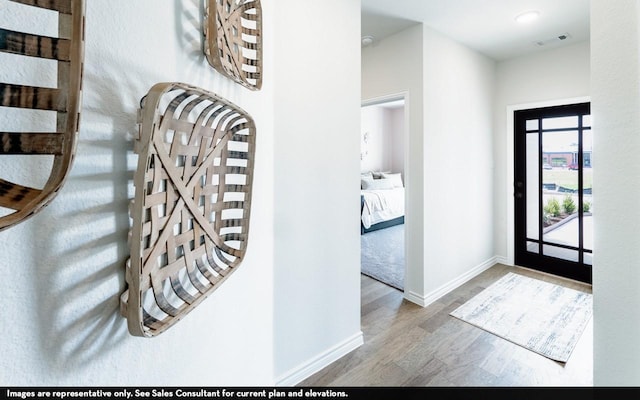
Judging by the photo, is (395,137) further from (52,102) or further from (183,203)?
(52,102)

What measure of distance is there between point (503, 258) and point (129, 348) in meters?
4.29

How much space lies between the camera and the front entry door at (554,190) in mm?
3244

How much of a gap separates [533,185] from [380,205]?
254 centimetres

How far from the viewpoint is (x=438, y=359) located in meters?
2.01

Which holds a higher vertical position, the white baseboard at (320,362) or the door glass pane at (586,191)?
the door glass pane at (586,191)

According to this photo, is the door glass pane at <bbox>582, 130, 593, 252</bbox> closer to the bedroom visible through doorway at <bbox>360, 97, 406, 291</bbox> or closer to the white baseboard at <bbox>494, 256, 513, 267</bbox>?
the white baseboard at <bbox>494, 256, 513, 267</bbox>

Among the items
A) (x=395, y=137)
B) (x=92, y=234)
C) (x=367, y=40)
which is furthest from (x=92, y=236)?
(x=395, y=137)

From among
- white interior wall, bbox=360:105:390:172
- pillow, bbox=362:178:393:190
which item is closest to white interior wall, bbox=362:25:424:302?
pillow, bbox=362:178:393:190

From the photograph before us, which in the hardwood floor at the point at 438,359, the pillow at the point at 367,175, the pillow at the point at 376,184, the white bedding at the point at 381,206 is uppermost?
the pillow at the point at 367,175

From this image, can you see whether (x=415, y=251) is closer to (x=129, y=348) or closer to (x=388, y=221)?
(x=129, y=348)

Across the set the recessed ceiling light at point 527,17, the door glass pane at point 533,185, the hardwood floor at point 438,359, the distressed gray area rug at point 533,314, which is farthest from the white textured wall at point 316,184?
the door glass pane at point 533,185

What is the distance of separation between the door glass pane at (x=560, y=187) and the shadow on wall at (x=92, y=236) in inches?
162

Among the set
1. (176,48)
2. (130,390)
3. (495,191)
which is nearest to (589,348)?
(495,191)

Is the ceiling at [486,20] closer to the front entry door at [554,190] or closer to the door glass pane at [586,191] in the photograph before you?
the front entry door at [554,190]
